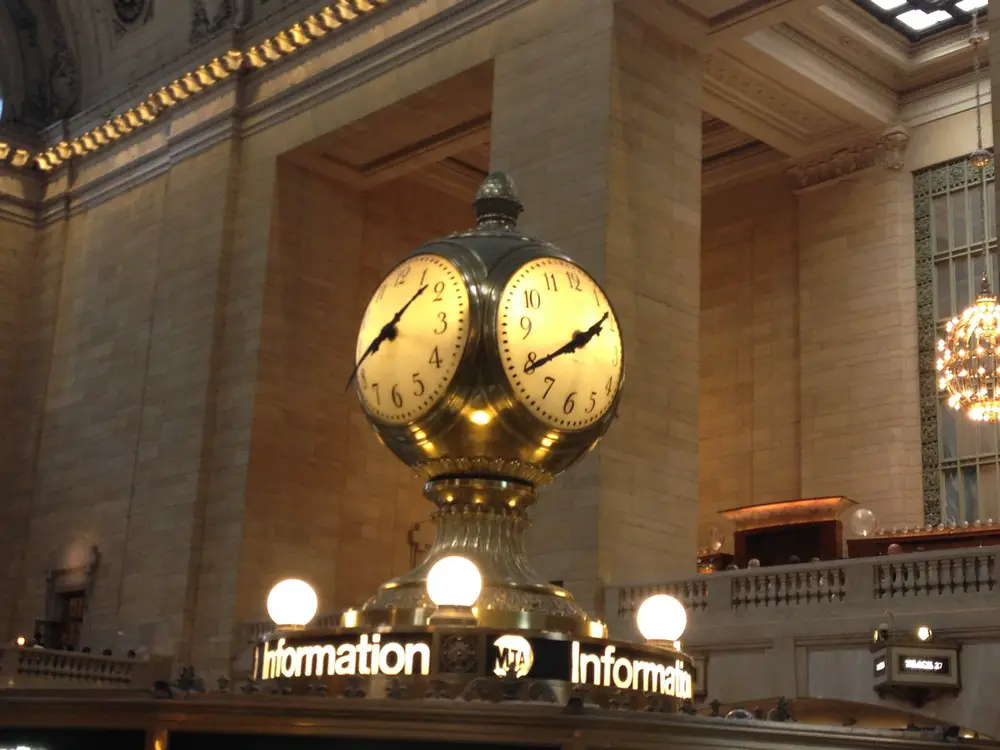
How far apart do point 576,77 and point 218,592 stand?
7.96 m

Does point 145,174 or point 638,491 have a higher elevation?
point 145,174

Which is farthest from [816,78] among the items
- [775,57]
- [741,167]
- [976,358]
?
[976,358]

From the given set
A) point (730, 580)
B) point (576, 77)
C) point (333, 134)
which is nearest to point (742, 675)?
point (730, 580)

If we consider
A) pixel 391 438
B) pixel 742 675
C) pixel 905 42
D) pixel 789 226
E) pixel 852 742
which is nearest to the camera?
pixel 852 742

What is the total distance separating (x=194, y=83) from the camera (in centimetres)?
2158

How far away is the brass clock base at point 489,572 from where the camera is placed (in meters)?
2.26

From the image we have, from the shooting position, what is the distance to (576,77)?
1648cm

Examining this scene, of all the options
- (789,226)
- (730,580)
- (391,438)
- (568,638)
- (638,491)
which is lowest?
(568,638)

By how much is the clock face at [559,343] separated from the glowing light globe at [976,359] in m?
13.0

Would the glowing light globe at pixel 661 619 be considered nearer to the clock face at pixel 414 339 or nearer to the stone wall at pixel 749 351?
the clock face at pixel 414 339

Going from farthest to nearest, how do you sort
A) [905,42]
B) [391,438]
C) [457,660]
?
[905,42] → [391,438] → [457,660]

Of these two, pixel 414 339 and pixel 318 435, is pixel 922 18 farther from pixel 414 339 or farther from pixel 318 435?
pixel 414 339

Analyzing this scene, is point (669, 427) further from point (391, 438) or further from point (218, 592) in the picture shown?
point (391, 438)

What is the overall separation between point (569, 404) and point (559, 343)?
11cm
